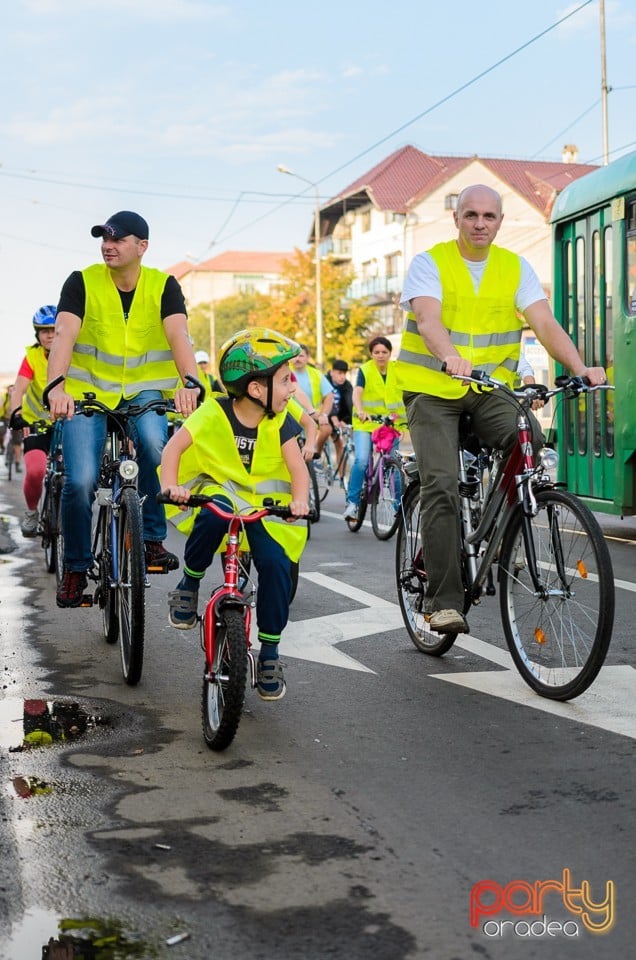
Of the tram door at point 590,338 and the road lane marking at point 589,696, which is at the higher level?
the tram door at point 590,338

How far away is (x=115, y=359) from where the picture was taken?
6855 mm

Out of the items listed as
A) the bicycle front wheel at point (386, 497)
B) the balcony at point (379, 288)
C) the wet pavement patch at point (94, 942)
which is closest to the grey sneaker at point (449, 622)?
the wet pavement patch at point (94, 942)

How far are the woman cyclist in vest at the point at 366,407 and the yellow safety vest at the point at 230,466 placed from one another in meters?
7.79

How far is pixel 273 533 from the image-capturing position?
5.23m

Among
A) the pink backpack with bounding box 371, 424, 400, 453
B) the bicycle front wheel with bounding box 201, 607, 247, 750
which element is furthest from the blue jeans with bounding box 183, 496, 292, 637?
the pink backpack with bounding box 371, 424, 400, 453

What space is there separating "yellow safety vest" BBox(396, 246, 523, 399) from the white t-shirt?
23 millimetres

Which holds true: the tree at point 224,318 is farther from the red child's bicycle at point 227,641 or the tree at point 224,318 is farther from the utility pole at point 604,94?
the red child's bicycle at point 227,641

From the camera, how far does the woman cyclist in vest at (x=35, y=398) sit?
9.89 metres

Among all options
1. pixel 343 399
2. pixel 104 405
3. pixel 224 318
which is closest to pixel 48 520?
pixel 104 405

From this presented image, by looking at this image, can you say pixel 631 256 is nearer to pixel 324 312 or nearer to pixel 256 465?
pixel 256 465

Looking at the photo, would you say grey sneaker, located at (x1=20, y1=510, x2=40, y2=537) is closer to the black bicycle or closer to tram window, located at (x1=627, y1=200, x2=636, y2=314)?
the black bicycle

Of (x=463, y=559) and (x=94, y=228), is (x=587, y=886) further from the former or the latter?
(x=94, y=228)

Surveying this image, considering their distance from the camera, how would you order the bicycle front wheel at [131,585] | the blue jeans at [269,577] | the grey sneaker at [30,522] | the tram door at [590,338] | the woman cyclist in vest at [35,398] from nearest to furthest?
the blue jeans at [269,577] → the bicycle front wheel at [131,585] → the woman cyclist in vest at [35,398] → the grey sneaker at [30,522] → the tram door at [590,338]

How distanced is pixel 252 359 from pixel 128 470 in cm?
135
